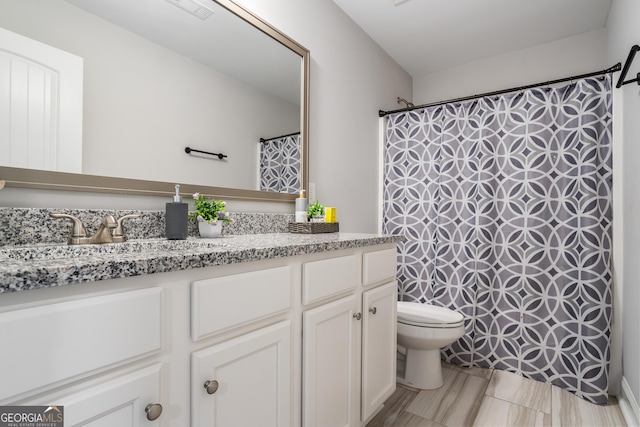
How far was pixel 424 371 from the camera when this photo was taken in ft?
6.70

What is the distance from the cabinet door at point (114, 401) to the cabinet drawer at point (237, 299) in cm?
13

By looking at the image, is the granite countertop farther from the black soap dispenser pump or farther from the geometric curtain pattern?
the geometric curtain pattern

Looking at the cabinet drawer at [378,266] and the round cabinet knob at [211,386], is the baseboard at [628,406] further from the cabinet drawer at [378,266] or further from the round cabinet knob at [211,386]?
the round cabinet knob at [211,386]

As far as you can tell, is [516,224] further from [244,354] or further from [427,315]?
[244,354]

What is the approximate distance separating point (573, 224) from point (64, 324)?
2424 millimetres

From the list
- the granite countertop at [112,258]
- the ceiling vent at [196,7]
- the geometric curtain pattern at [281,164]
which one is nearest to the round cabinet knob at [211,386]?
the granite countertop at [112,258]

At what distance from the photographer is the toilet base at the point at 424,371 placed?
2035 millimetres

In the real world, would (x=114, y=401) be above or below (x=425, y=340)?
above

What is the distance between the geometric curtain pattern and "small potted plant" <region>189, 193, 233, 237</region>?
0.36m

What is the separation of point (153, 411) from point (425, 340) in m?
1.62

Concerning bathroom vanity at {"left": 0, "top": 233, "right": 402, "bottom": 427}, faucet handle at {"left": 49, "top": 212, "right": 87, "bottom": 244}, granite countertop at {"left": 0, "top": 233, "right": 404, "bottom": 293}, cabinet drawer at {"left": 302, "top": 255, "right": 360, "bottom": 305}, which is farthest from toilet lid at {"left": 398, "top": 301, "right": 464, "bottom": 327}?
faucet handle at {"left": 49, "top": 212, "right": 87, "bottom": 244}

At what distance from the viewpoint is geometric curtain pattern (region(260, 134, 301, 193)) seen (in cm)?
171

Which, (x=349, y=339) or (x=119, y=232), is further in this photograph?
(x=349, y=339)

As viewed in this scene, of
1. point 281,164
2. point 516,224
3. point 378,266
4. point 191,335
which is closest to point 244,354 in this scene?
point 191,335
